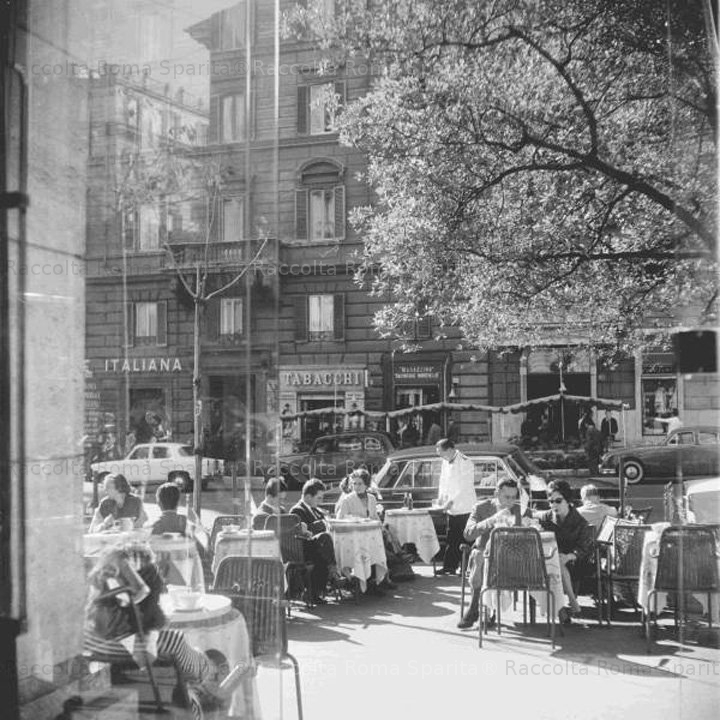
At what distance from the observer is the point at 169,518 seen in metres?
4.50

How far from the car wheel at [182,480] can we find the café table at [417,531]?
5.91 meters

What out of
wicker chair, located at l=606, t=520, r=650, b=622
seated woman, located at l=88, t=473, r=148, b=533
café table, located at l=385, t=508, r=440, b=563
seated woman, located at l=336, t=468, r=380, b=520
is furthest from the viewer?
café table, located at l=385, t=508, r=440, b=563

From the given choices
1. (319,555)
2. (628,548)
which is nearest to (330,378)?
(319,555)

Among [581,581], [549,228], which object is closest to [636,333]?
[549,228]

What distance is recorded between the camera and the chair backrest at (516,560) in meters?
6.80

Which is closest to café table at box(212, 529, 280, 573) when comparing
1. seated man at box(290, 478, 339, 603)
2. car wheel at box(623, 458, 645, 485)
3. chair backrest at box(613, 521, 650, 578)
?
seated man at box(290, 478, 339, 603)

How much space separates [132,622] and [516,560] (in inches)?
155

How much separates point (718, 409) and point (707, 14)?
2276 mm

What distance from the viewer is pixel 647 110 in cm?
927

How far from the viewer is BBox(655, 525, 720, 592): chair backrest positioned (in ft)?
20.7

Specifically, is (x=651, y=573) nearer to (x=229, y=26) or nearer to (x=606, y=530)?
(x=606, y=530)

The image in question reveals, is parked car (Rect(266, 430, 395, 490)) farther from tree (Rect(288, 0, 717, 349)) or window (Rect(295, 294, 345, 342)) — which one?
window (Rect(295, 294, 345, 342))

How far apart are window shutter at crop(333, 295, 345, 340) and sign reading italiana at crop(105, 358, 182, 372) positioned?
2137cm

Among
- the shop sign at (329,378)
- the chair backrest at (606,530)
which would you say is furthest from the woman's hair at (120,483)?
the shop sign at (329,378)
